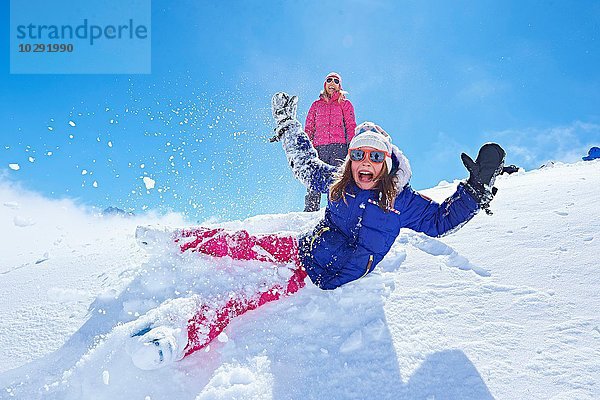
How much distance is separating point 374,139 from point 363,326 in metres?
1.32

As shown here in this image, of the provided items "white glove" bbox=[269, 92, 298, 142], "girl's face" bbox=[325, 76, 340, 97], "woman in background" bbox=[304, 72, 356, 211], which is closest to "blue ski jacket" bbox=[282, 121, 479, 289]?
"white glove" bbox=[269, 92, 298, 142]

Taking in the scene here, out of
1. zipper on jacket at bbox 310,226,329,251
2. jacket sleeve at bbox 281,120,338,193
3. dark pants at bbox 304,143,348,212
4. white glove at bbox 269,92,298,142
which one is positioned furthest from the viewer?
dark pants at bbox 304,143,348,212

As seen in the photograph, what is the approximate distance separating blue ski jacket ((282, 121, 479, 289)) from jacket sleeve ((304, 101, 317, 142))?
292 centimetres

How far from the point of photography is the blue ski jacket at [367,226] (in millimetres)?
2900

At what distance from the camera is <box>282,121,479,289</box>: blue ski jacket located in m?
2.90

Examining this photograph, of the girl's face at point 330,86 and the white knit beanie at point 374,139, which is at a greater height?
the girl's face at point 330,86

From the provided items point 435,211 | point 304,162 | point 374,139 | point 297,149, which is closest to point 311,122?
point 297,149

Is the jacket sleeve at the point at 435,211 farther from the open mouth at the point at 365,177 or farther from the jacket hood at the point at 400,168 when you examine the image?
the open mouth at the point at 365,177

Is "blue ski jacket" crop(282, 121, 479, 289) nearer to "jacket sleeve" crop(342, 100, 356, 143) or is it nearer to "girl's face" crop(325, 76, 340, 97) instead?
"jacket sleeve" crop(342, 100, 356, 143)

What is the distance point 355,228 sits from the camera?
3.04m

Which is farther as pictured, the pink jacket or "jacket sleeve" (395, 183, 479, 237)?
the pink jacket

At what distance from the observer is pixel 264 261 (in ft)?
10.6

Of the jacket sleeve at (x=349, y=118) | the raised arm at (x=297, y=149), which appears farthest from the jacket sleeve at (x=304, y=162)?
the jacket sleeve at (x=349, y=118)

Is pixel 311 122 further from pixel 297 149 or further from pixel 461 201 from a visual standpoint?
pixel 461 201
